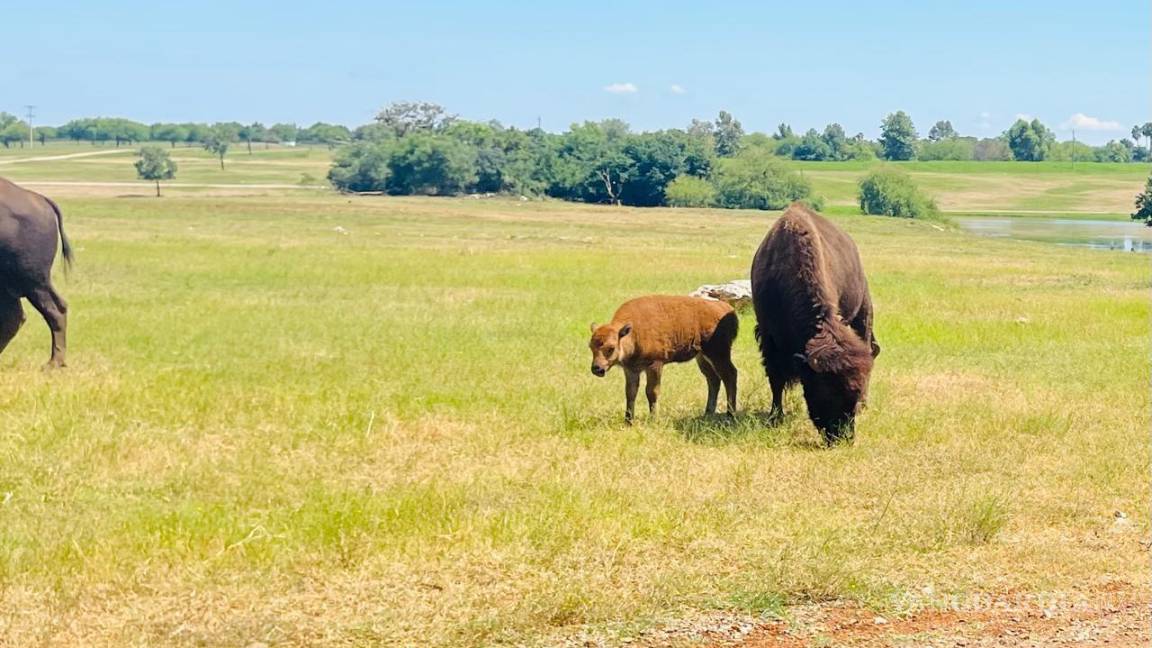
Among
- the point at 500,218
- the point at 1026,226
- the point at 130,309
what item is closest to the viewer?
the point at 130,309

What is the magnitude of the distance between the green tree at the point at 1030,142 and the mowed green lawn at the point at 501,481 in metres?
172

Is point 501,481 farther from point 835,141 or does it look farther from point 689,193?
point 835,141

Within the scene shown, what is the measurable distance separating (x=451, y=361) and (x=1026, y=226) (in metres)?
78.4

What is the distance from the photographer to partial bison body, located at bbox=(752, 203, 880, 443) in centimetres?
1100

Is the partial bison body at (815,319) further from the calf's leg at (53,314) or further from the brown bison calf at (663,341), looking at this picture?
the calf's leg at (53,314)

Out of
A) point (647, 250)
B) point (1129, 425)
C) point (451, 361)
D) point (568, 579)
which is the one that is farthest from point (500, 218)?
point (568, 579)

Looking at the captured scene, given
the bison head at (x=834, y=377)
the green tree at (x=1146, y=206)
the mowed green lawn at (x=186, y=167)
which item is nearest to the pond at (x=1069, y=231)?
the green tree at (x=1146, y=206)

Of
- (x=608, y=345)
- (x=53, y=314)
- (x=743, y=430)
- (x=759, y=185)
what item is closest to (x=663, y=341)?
(x=608, y=345)

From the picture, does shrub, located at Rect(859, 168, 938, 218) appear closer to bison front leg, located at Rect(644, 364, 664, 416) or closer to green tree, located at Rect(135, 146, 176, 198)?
green tree, located at Rect(135, 146, 176, 198)

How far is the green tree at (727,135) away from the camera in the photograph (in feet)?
541

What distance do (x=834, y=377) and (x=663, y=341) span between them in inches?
70.4

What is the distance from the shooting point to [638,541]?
8.11 m

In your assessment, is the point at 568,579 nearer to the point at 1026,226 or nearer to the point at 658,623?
the point at 658,623

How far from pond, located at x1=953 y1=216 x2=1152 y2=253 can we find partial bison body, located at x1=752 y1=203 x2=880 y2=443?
160 feet
